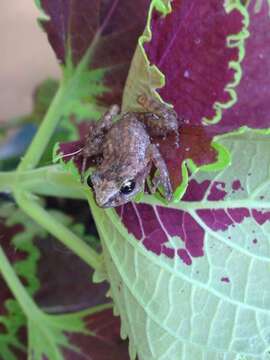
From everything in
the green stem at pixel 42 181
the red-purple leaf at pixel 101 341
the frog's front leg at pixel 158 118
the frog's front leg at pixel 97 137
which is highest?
the frog's front leg at pixel 158 118

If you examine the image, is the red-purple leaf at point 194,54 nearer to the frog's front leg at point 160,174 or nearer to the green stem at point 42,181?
the frog's front leg at point 160,174

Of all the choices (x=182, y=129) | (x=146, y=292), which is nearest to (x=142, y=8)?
(x=182, y=129)

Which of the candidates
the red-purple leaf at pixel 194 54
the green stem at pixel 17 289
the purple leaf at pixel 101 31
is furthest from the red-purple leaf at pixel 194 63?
the green stem at pixel 17 289

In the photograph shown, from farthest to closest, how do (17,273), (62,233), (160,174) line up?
(17,273), (62,233), (160,174)

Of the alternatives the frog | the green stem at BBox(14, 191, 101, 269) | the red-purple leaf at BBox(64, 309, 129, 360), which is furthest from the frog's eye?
the red-purple leaf at BBox(64, 309, 129, 360)

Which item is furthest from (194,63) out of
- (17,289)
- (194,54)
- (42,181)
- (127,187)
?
(17,289)

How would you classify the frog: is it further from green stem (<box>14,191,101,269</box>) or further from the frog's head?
green stem (<box>14,191,101,269</box>)

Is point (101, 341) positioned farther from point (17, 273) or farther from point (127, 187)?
point (127, 187)

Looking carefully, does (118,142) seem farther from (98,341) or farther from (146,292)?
(98,341)
